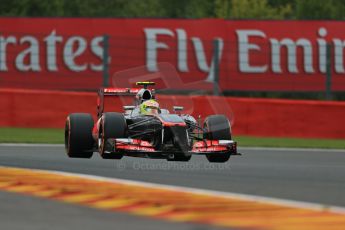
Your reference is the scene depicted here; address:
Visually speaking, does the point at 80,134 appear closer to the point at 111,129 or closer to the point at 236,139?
the point at 111,129

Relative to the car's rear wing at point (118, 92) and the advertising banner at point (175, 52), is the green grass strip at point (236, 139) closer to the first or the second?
the car's rear wing at point (118, 92)

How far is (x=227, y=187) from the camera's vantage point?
11836mm

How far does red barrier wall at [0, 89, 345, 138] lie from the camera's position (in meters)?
22.8

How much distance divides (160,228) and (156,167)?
Answer: 19.4ft

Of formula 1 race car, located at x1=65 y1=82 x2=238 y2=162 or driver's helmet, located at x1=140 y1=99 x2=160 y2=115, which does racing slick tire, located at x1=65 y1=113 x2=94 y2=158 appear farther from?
driver's helmet, located at x1=140 y1=99 x2=160 y2=115

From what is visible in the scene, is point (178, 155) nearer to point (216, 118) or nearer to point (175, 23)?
point (216, 118)

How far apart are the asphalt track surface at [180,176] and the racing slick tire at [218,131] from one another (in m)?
0.19

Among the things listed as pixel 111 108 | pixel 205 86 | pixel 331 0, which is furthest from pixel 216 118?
pixel 331 0

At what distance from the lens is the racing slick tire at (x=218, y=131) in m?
15.2

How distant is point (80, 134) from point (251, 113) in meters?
8.06

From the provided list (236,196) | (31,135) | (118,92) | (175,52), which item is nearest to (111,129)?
(118,92)

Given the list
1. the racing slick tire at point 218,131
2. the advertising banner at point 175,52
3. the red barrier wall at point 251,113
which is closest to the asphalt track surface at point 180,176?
the racing slick tire at point 218,131

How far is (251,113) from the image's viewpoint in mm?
22859

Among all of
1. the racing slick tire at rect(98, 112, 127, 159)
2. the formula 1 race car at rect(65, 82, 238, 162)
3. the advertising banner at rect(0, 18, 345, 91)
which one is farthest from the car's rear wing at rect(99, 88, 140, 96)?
the advertising banner at rect(0, 18, 345, 91)
